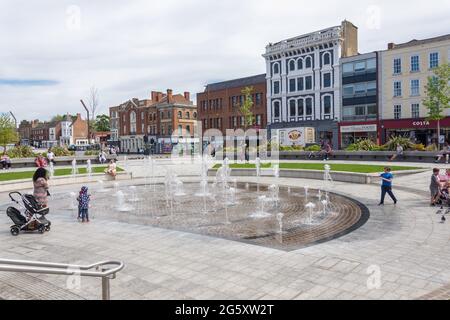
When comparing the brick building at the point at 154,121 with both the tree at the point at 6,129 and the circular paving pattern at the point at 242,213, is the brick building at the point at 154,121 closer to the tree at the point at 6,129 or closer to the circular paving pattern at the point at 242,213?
the tree at the point at 6,129

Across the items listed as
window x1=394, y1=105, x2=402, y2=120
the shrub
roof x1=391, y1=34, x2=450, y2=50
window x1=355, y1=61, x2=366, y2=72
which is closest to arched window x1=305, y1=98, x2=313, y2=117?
window x1=355, y1=61, x2=366, y2=72

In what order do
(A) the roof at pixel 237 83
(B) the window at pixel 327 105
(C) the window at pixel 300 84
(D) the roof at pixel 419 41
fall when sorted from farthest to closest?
1. (A) the roof at pixel 237 83
2. (C) the window at pixel 300 84
3. (B) the window at pixel 327 105
4. (D) the roof at pixel 419 41

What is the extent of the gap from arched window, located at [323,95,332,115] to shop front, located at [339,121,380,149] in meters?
2.74

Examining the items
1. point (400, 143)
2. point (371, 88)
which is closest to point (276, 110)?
point (371, 88)

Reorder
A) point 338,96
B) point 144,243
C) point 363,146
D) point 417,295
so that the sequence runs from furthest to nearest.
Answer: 1. point 338,96
2. point 363,146
3. point 144,243
4. point 417,295

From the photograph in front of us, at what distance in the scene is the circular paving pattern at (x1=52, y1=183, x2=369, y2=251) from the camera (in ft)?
33.8

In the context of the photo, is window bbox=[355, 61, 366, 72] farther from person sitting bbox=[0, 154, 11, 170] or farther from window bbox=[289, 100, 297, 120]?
person sitting bbox=[0, 154, 11, 170]

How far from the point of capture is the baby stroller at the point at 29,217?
35.4ft

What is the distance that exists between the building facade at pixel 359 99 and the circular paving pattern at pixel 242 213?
33.8 meters

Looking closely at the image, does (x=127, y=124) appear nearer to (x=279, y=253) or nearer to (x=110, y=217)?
(x=110, y=217)

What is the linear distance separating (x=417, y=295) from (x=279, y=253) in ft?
9.74

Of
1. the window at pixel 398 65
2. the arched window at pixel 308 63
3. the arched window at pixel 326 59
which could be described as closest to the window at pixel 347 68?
the arched window at pixel 326 59
